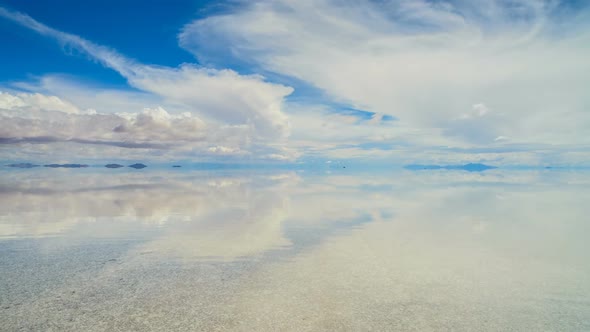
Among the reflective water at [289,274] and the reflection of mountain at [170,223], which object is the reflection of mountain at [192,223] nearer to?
the reflection of mountain at [170,223]

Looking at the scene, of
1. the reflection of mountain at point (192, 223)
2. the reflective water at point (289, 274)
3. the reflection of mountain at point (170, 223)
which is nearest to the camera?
the reflective water at point (289, 274)

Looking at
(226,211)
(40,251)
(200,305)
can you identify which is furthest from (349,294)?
(226,211)

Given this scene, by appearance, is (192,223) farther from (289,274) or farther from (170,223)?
(289,274)

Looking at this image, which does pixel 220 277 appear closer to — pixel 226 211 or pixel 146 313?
pixel 146 313

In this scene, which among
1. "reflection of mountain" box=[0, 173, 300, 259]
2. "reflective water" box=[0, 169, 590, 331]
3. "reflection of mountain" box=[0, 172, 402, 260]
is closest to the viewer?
"reflective water" box=[0, 169, 590, 331]

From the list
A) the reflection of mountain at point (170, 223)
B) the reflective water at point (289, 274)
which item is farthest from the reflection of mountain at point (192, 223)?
the reflective water at point (289, 274)

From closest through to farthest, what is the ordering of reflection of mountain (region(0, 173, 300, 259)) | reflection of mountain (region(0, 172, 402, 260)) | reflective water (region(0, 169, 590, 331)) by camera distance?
reflective water (region(0, 169, 590, 331)) → reflection of mountain (region(0, 173, 300, 259)) → reflection of mountain (region(0, 172, 402, 260))

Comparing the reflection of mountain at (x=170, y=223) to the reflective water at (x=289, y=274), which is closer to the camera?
the reflective water at (x=289, y=274)

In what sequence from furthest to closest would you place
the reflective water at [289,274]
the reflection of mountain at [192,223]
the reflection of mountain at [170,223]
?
1. the reflection of mountain at [192,223]
2. the reflection of mountain at [170,223]
3. the reflective water at [289,274]

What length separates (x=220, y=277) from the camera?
1788 centimetres

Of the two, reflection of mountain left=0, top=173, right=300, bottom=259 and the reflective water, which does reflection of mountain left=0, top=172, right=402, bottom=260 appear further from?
the reflective water

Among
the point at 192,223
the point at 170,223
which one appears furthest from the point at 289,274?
the point at 170,223

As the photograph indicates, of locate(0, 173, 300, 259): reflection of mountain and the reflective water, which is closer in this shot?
the reflective water

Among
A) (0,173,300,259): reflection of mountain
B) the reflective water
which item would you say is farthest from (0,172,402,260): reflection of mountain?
the reflective water
